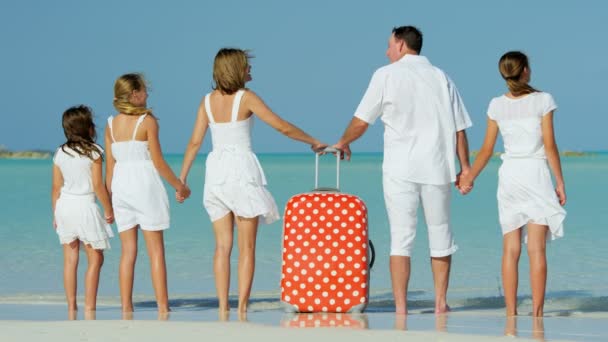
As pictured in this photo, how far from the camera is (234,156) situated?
6.72m

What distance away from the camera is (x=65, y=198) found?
7.27 metres

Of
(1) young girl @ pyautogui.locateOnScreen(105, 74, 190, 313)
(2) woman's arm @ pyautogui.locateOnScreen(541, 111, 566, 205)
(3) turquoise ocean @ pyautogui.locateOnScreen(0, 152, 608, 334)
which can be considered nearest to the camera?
(2) woman's arm @ pyautogui.locateOnScreen(541, 111, 566, 205)

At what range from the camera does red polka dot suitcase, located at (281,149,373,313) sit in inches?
269

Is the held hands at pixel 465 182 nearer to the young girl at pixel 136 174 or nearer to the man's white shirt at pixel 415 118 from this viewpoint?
the man's white shirt at pixel 415 118

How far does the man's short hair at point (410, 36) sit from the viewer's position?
22.1ft

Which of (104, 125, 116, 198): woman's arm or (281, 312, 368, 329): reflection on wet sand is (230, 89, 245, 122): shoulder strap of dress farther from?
(281, 312, 368, 329): reflection on wet sand

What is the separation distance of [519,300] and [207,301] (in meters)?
Answer: 2.26

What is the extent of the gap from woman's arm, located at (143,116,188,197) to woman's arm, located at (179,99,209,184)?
0.19 feet

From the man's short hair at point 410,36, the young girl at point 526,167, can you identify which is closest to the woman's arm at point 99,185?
the man's short hair at point 410,36

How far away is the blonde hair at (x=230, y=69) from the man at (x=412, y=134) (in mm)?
719

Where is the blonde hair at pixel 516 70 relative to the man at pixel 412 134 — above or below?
above

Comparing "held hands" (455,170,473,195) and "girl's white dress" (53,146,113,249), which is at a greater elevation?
"held hands" (455,170,473,195)

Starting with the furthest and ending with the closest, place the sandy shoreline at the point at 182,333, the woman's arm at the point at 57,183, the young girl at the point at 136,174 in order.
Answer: the woman's arm at the point at 57,183, the young girl at the point at 136,174, the sandy shoreline at the point at 182,333

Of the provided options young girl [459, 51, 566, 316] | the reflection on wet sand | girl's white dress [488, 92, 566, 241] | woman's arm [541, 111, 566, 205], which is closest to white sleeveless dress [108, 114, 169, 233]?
the reflection on wet sand
